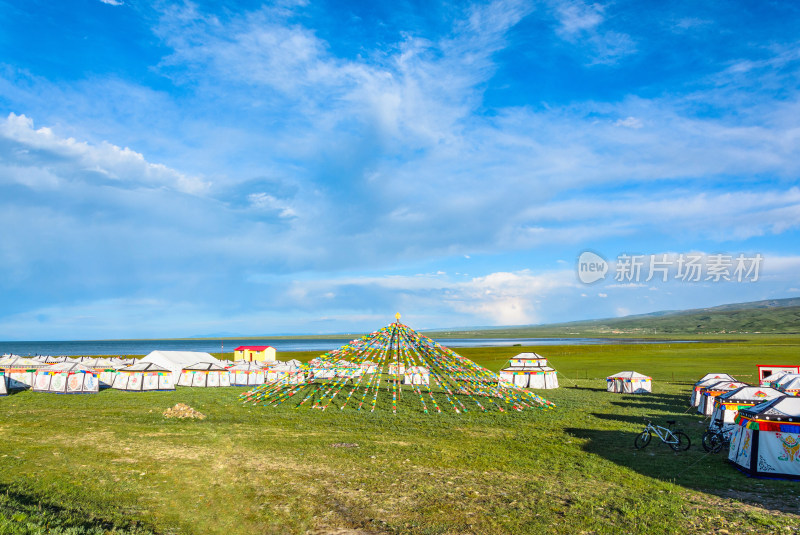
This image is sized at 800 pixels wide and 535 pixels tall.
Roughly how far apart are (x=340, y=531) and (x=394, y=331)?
2217 centimetres

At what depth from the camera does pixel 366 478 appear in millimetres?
14148

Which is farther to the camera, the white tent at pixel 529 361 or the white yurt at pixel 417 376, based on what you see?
the white tent at pixel 529 361

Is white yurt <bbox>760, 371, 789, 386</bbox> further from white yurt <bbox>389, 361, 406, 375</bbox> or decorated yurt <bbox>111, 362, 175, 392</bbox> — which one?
decorated yurt <bbox>111, 362, 175, 392</bbox>

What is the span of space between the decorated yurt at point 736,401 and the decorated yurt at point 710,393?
4643 millimetres

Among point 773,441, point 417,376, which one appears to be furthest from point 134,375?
point 773,441

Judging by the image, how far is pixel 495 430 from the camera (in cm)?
2223

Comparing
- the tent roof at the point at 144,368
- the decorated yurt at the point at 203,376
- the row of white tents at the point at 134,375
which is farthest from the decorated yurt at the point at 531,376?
the tent roof at the point at 144,368

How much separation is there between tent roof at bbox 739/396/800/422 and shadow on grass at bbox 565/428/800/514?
1.82m

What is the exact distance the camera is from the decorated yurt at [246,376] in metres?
44.8

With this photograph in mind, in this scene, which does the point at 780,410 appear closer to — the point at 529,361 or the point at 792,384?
the point at 792,384

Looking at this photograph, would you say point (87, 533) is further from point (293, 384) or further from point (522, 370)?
point (522, 370)

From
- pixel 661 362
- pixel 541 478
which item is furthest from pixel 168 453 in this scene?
pixel 661 362

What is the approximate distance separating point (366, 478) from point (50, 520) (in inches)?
296

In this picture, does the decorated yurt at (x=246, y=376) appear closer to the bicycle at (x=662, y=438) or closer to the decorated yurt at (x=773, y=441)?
the bicycle at (x=662, y=438)
